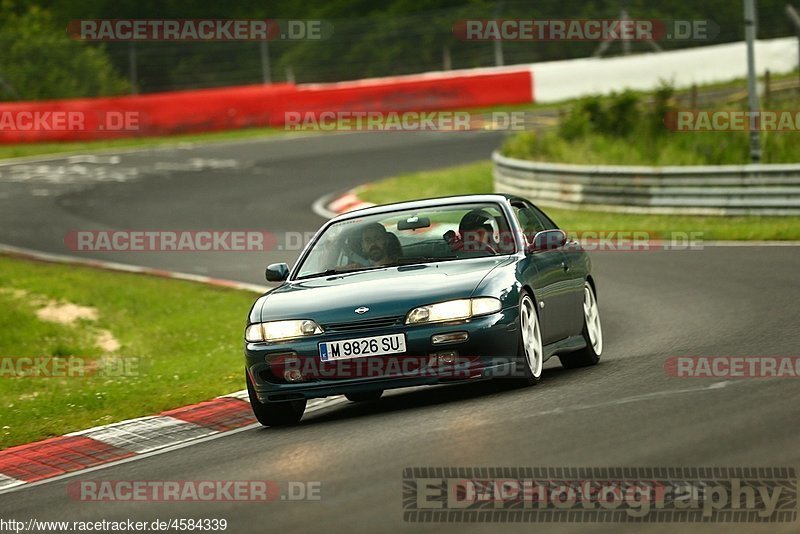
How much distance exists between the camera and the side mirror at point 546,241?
33.2ft

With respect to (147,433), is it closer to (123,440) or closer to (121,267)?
(123,440)

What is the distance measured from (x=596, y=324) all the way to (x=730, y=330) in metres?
1.21

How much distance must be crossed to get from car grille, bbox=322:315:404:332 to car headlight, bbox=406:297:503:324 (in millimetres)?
73

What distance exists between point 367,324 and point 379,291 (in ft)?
0.99

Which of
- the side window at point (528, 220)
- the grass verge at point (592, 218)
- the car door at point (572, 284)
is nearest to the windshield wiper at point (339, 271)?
the side window at point (528, 220)

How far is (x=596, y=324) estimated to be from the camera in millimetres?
11336

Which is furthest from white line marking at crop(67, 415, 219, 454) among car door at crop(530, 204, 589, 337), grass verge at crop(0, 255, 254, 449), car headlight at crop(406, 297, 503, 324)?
car door at crop(530, 204, 589, 337)

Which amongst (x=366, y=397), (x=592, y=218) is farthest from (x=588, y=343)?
(x=592, y=218)

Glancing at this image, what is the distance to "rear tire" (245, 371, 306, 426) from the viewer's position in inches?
373

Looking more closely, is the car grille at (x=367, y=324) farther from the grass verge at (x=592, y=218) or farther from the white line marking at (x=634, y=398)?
the grass verge at (x=592, y=218)

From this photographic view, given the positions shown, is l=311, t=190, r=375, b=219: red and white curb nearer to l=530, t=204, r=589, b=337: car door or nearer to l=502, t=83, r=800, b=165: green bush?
l=502, t=83, r=800, b=165: green bush

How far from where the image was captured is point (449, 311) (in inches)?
353

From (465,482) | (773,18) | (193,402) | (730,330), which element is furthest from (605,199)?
(773,18)

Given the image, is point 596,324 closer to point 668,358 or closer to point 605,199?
point 668,358
